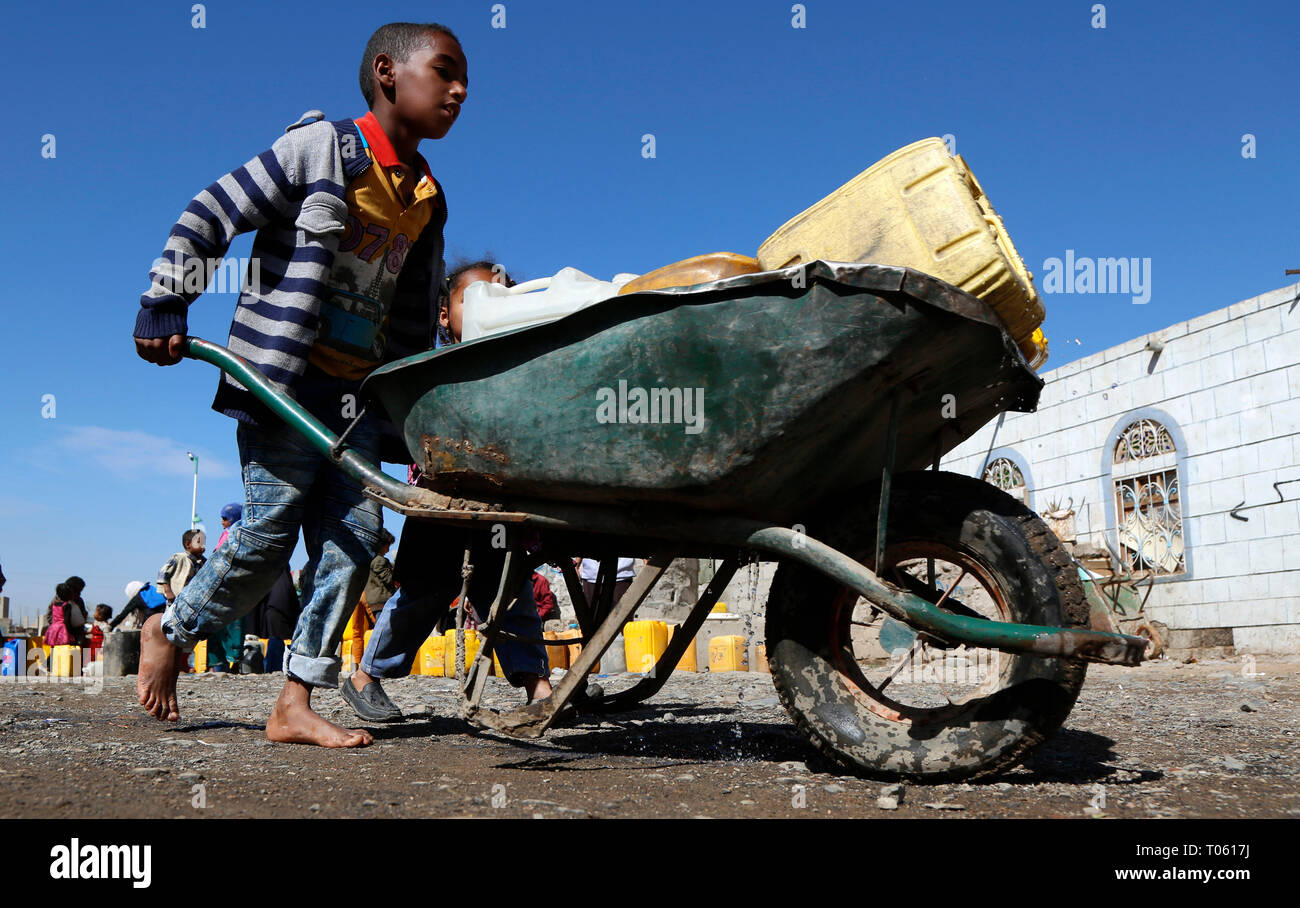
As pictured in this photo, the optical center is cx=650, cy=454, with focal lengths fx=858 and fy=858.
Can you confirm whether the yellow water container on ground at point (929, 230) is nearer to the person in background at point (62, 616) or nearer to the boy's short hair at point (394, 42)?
the boy's short hair at point (394, 42)

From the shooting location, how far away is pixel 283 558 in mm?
2453

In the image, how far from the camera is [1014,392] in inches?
82.0

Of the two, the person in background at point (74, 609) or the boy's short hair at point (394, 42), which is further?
the person in background at point (74, 609)

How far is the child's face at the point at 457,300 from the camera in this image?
11.4ft

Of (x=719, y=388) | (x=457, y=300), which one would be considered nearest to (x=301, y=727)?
(x=719, y=388)

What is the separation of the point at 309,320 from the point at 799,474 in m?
1.44

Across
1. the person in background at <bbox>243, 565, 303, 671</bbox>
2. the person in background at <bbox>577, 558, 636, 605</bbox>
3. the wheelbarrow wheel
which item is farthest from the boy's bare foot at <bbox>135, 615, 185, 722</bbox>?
the person in background at <bbox>243, 565, 303, 671</bbox>

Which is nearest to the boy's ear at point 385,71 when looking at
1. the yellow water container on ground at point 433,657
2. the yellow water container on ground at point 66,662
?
the yellow water container on ground at point 433,657

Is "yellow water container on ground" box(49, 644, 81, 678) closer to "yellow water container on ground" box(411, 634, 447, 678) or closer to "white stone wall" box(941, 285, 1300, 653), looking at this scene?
"yellow water container on ground" box(411, 634, 447, 678)

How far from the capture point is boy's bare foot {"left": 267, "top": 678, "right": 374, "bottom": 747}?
2.35 m

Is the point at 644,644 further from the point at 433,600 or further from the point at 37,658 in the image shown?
the point at 37,658

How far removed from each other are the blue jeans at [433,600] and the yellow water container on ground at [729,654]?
4236 millimetres

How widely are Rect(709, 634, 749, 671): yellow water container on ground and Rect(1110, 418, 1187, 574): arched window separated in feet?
18.8
